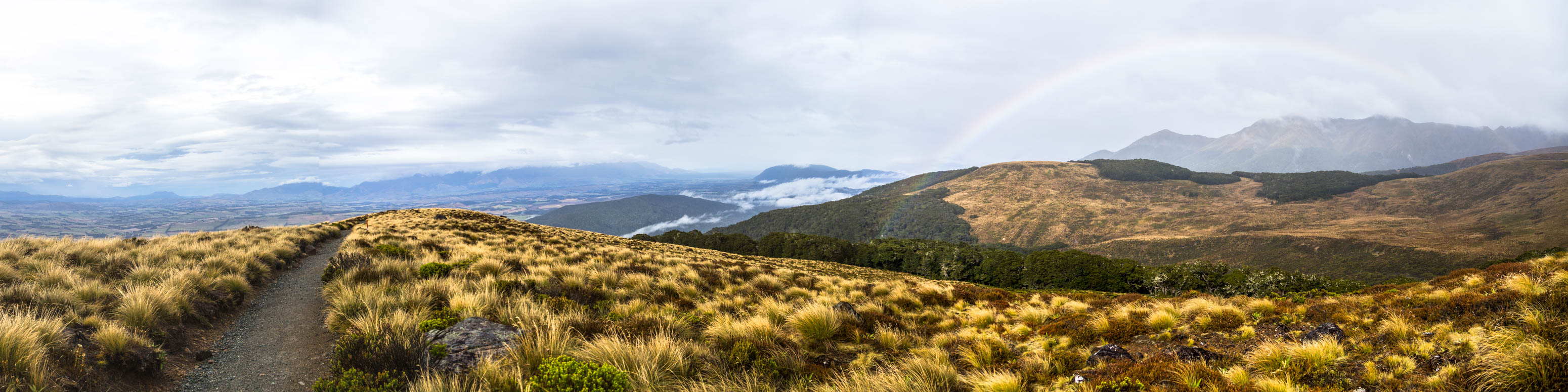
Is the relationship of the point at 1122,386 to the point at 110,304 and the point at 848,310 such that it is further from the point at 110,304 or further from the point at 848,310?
the point at 110,304

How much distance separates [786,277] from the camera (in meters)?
17.5

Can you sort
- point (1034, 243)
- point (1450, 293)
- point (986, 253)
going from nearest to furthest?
1. point (1450, 293)
2. point (986, 253)
3. point (1034, 243)

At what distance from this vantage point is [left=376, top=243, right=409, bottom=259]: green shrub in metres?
15.0

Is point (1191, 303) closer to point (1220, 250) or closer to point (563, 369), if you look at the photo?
point (563, 369)

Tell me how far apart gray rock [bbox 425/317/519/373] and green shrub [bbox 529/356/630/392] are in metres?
1.15

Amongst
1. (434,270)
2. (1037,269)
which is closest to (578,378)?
(434,270)

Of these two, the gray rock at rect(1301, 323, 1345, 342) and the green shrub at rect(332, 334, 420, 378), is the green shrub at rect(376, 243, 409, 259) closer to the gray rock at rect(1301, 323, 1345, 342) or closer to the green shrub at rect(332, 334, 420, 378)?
the green shrub at rect(332, 334, 420, 378)

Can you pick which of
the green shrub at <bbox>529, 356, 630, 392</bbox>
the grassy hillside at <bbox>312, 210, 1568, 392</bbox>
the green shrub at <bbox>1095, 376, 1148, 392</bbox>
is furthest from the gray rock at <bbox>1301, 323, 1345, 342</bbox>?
the green shrub at <bbox>529, 356, 630, 392</bbox>

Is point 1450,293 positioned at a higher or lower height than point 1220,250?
higher

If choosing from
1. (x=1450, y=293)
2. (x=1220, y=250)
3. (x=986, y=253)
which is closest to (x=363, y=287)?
(x=1450, y=293)

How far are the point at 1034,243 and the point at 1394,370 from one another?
18827 centimetres

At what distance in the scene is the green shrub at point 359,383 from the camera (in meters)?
5.11

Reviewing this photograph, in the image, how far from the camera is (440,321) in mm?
6809

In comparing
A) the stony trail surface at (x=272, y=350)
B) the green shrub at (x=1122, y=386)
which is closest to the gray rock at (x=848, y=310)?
the green shrub at (x=1122, y=386)
